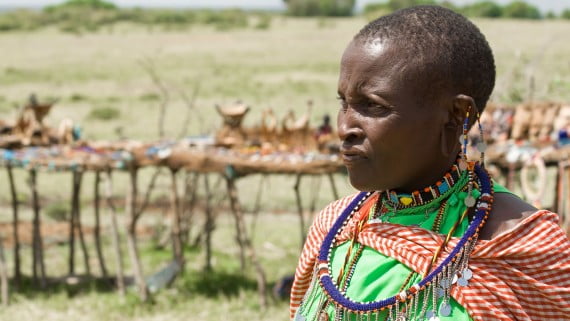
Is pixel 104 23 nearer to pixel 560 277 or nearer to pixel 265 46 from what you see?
pixel 265 46

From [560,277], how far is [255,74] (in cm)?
2324

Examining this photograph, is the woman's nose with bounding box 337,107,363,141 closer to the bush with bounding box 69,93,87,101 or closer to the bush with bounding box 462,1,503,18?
the bush with bounding box 69,93,87,101

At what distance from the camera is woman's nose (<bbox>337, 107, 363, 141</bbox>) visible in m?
1.85

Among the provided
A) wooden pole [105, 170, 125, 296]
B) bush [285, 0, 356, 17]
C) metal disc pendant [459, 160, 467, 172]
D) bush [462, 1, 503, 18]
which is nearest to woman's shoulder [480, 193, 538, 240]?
metal disc pendant [459, 160, 467, 172]

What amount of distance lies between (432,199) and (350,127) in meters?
0.26

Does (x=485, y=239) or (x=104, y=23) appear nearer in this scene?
(x=485, y=239)

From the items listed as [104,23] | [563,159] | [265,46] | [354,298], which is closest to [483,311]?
[354,298]

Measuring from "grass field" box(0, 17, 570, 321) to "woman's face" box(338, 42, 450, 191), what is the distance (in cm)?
533

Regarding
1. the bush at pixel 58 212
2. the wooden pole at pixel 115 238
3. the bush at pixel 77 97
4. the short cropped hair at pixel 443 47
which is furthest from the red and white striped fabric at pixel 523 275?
the bush at pixel 77 97

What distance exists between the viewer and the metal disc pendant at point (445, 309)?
178 cm

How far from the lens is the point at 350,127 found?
1.86 meters

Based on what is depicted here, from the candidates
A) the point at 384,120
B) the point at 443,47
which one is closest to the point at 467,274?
the point at 384,120

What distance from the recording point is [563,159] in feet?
23.0

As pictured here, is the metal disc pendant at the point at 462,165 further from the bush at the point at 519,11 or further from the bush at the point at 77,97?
the bush at the point at 519,11
